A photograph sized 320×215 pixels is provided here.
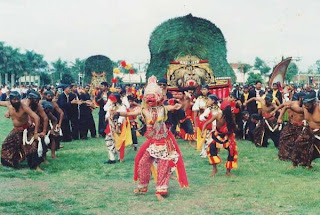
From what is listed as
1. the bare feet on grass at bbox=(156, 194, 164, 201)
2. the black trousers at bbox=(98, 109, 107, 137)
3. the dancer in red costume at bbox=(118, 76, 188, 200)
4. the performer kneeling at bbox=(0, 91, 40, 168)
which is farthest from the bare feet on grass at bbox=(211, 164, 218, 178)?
the black trousers at bbox=(98, 109, 107, 137)

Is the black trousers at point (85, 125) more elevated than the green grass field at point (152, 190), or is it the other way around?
the black trousers at point (85, 125)

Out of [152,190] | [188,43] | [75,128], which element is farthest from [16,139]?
[188,43]

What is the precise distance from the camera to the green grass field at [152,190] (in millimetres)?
6125

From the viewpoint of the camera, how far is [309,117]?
8766 millimetres

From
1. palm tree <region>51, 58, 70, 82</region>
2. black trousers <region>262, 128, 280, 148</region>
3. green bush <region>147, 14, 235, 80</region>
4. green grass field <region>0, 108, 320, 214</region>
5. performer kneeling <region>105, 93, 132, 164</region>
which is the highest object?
palm tree <region>51, 58, 70, 82</region>

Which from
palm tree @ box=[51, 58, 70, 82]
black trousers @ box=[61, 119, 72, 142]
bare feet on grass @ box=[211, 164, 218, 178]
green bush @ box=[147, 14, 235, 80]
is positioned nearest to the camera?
bare feet on grass @ box=[211, 164, 218, 178]

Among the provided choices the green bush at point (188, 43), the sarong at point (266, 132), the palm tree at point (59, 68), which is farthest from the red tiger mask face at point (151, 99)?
the palm tree at point (59, 68)

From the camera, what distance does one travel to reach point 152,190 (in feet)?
24.0

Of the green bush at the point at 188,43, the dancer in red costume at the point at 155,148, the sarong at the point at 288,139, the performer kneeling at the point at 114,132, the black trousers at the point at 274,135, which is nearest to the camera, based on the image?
the dancer in red costume at the point at 155,148

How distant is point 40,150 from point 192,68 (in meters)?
7.83

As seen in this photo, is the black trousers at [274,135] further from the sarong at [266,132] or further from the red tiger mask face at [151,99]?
the red tiger mask face at [151,99]

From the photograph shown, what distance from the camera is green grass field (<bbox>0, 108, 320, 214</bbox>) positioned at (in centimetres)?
612

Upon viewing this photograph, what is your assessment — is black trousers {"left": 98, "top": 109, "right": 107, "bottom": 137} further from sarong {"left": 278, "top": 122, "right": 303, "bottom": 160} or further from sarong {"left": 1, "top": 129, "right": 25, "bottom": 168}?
sarong {"left": 278, "top": 122, "right": 303, "bottom": 160}

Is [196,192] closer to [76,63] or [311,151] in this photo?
[311,151]
